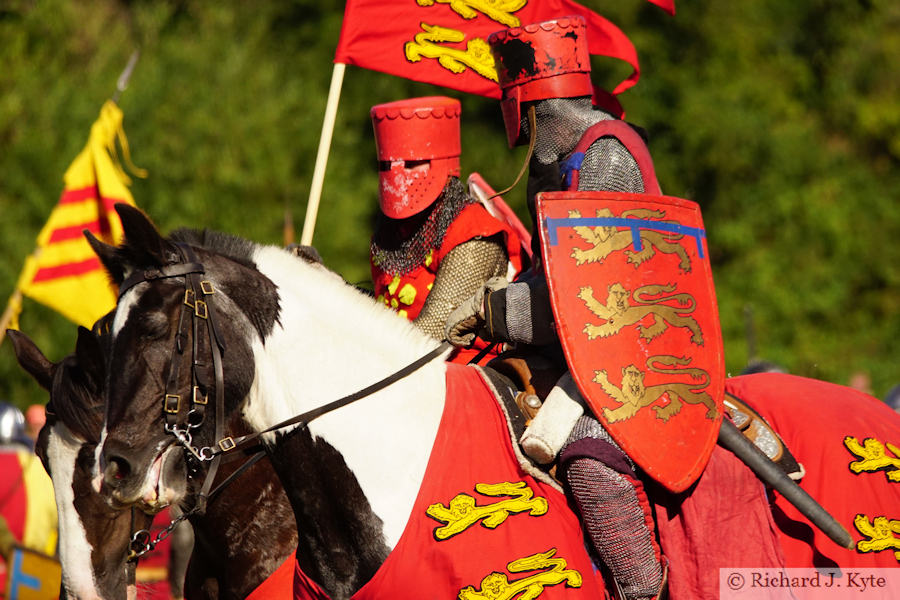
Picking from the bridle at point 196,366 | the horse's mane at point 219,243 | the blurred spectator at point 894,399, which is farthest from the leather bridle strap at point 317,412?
the blurred spectator at point 894,399

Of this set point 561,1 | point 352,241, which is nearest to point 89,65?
point 352,241

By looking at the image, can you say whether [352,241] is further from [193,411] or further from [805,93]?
[193,411]

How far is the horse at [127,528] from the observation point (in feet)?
11.3

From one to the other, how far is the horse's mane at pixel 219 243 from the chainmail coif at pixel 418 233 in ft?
4.29

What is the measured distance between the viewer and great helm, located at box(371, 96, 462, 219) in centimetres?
438

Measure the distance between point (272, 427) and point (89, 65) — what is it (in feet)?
41.6

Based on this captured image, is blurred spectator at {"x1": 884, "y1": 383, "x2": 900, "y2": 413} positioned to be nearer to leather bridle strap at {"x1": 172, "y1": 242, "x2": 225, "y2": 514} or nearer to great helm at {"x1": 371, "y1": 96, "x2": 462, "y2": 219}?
Result: great helm at {"x1": 371, "y1": 96, "x2": 462, "y2": 219}

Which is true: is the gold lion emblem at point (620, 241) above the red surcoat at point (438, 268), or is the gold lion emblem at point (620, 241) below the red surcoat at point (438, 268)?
above

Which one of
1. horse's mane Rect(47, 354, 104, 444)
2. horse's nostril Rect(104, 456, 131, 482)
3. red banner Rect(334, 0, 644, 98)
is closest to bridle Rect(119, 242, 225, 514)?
horse's nostril Rect(104, 456, 131, 482)

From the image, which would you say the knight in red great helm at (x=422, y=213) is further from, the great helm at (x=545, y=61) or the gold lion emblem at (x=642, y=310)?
the gold lion emblem at (x=642, y=310)

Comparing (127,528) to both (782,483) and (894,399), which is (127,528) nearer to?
(782,483)

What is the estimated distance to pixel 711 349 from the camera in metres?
2.97

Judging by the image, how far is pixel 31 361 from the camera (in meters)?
4.25

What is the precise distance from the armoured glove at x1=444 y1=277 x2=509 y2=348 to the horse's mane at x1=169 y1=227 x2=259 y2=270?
0.69m
